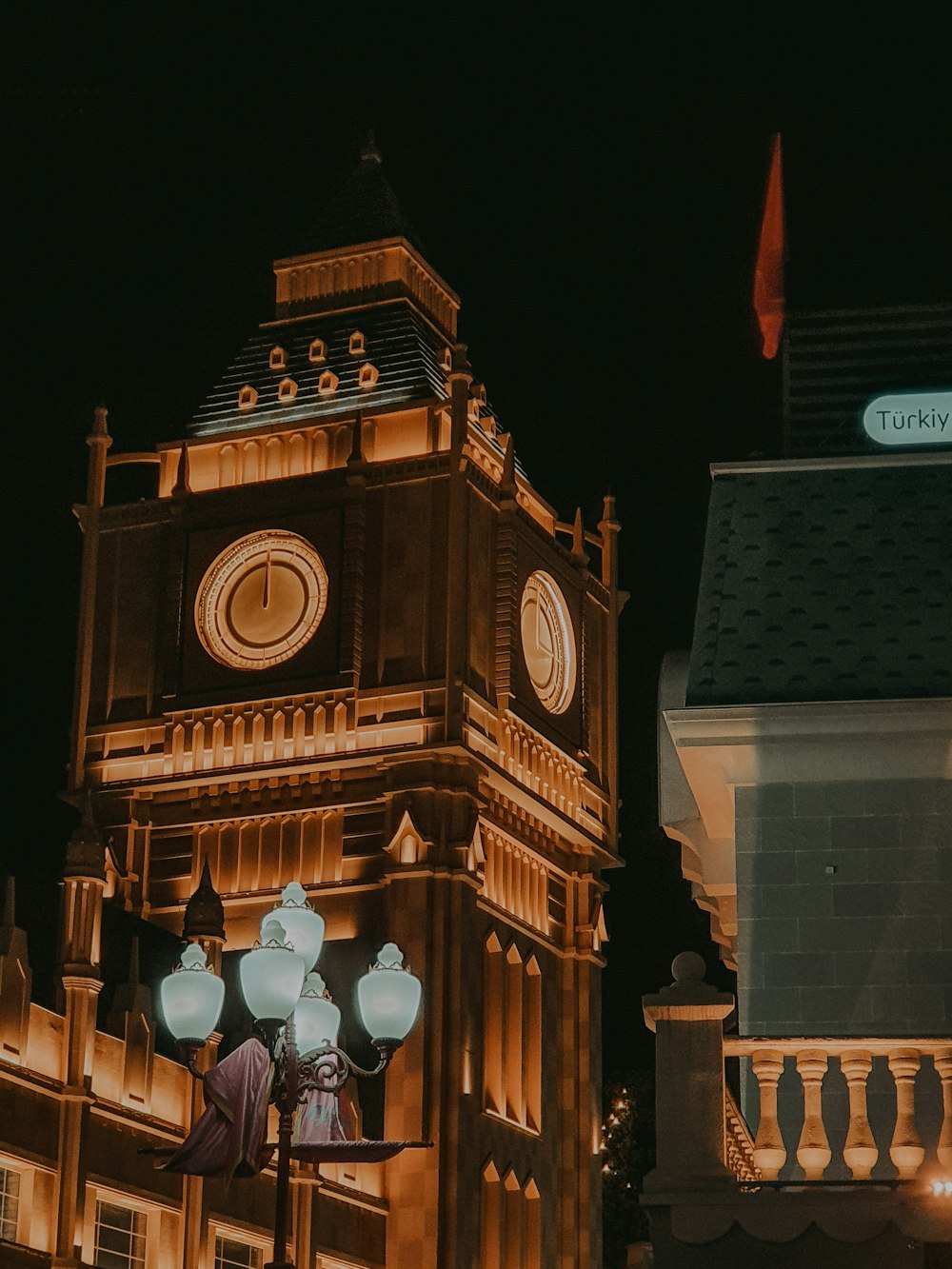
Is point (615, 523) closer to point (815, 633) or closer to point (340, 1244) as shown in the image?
point (340, 1244)

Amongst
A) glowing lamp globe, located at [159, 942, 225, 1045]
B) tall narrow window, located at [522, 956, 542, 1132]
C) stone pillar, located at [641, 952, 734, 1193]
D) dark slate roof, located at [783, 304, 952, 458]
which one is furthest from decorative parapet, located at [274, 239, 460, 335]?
stone pillar, located at [641, 952, 734, 1193]

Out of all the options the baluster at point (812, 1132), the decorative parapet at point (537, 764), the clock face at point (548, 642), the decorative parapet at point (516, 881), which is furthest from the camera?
the clock face at point (548, 642)

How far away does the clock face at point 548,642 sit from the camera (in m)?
65.2

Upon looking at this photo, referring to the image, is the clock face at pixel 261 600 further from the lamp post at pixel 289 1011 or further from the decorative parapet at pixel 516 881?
the lamp post at pixel 289 1011

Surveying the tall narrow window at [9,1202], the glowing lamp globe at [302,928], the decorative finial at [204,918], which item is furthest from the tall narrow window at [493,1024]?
the glowing lamp globe at [302,928]

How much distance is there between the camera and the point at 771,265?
89.2ft

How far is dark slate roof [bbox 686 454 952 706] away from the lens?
17.7 m

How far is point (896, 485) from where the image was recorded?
19016mm

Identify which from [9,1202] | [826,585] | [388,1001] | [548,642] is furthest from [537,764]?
[826,585]

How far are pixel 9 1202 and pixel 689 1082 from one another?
32.0m

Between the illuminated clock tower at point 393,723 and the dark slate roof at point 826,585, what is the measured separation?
1573 inches

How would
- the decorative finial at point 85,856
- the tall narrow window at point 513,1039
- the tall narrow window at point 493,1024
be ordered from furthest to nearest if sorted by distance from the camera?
the tall narrow window at point 513,1039 → the tall narrow window at point 493,1024 → the decorative finial at point 85,856

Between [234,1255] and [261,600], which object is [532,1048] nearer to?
[261,600]

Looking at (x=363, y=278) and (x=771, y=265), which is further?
(x=363, y=278)
